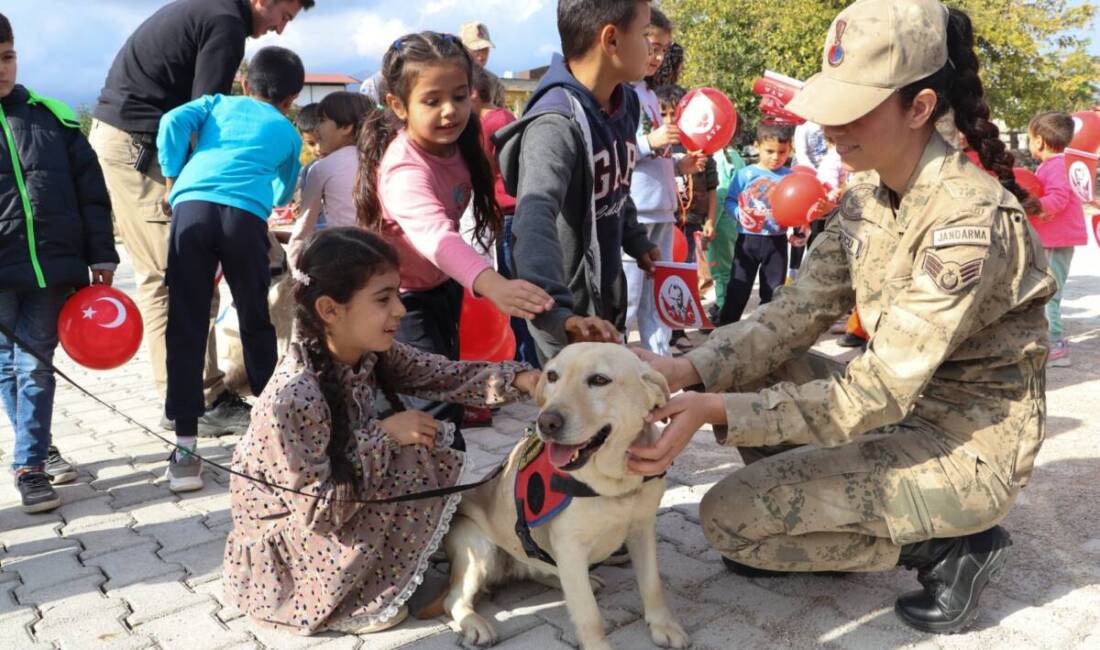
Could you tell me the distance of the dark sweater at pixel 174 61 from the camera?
464 centimetres

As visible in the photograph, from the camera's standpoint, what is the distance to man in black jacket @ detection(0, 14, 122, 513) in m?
3.96

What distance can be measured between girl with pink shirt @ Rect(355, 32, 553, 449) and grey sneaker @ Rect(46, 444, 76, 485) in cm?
231

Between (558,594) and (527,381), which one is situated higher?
(527,381)

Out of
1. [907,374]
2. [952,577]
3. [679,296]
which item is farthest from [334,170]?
[952,577]

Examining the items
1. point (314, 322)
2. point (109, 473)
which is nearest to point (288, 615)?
point (314, 322)

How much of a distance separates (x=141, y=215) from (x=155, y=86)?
30.7 inches

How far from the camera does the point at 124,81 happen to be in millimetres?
4816

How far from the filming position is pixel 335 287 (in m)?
2.91

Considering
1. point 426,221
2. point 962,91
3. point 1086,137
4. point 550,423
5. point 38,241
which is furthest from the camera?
point 1086,137

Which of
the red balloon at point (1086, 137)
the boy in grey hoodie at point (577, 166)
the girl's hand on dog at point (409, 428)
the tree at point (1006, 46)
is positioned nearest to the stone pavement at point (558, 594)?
the girl's hand on dog at point (409, 428)

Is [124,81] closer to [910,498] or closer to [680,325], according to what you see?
[680,325]

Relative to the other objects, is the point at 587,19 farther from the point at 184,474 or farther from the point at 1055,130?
the point at 1055,130

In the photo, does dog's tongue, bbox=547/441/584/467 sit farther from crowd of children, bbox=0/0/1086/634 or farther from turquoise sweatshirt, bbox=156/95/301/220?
Answer: turquoise sweatshirt, bbox=156/95/301/220

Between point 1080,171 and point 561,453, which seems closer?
point 561,453
